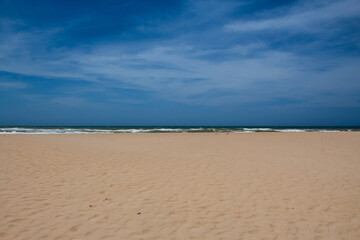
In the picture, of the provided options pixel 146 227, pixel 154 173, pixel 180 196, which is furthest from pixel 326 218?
pixel 154 173

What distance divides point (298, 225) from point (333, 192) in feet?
9.40

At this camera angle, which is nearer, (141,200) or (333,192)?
(141,200)

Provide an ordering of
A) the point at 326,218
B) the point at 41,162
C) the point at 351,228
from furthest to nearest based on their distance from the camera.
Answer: the point at 41,162
the point at 326,218
the point at 351,228

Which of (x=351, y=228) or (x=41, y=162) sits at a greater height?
(x=41, y=162)

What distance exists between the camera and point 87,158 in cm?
1130

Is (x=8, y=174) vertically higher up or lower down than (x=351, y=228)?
higher up

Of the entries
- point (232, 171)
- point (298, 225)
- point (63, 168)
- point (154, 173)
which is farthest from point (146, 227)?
point (63, 168)

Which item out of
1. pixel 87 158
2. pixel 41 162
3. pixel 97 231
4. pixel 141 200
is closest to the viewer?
pixel 97 231

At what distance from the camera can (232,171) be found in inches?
356

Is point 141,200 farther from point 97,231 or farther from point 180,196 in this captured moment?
point 97,231

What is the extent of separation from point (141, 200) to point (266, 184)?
418 centimetres

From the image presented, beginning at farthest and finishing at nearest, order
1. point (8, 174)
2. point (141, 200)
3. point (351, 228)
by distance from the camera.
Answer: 1. point (8, 174)
2. point (141, 200)
3. point (351, 228)

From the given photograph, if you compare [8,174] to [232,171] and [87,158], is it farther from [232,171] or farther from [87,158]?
[232,171]

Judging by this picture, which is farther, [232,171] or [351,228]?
[232,171]
